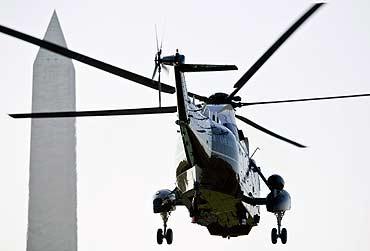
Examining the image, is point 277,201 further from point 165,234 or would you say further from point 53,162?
point 53,162

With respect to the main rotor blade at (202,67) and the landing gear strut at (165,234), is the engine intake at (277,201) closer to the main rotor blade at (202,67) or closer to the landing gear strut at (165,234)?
the landing gear strut at (165,234)

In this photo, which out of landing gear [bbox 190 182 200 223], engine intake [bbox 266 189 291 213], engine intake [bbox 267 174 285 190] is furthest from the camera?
engine intake [bbox 267 174 285 190]

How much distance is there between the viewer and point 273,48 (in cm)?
2431

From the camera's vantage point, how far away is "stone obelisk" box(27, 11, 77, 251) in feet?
504

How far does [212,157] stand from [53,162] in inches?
5102

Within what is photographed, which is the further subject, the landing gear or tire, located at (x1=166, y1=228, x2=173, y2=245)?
tire, located at (x1=166, y1=228, x2=173, y2=245)

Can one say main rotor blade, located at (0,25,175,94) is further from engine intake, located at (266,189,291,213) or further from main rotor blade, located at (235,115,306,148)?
engine intake, located at (266,189,291,213)

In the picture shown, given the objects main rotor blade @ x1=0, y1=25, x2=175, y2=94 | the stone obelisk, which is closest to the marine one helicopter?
main rotor blade @ x1=0, y1=25, x2=175, y2=94

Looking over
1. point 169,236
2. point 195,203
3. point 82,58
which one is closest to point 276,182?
point 169,236

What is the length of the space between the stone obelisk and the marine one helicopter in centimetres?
12240

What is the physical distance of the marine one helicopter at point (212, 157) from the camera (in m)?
24.7

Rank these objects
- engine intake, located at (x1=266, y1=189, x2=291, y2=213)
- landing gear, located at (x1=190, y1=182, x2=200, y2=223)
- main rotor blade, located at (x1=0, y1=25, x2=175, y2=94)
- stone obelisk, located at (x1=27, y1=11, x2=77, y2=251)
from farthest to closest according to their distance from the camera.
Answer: stone obelisk, located at (x1=27, y1=11, x2=77, y2=251) → engine intake, located at (x1=266, y1=189, x2=291, y2=213) → landing gear, located at (x1=190, y1=182, x2=200, y2=223) → main rotor blade, located at (x1=0, y1=25, x2=175, y2=94)

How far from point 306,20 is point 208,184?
7564 mm

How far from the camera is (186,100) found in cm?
2539
